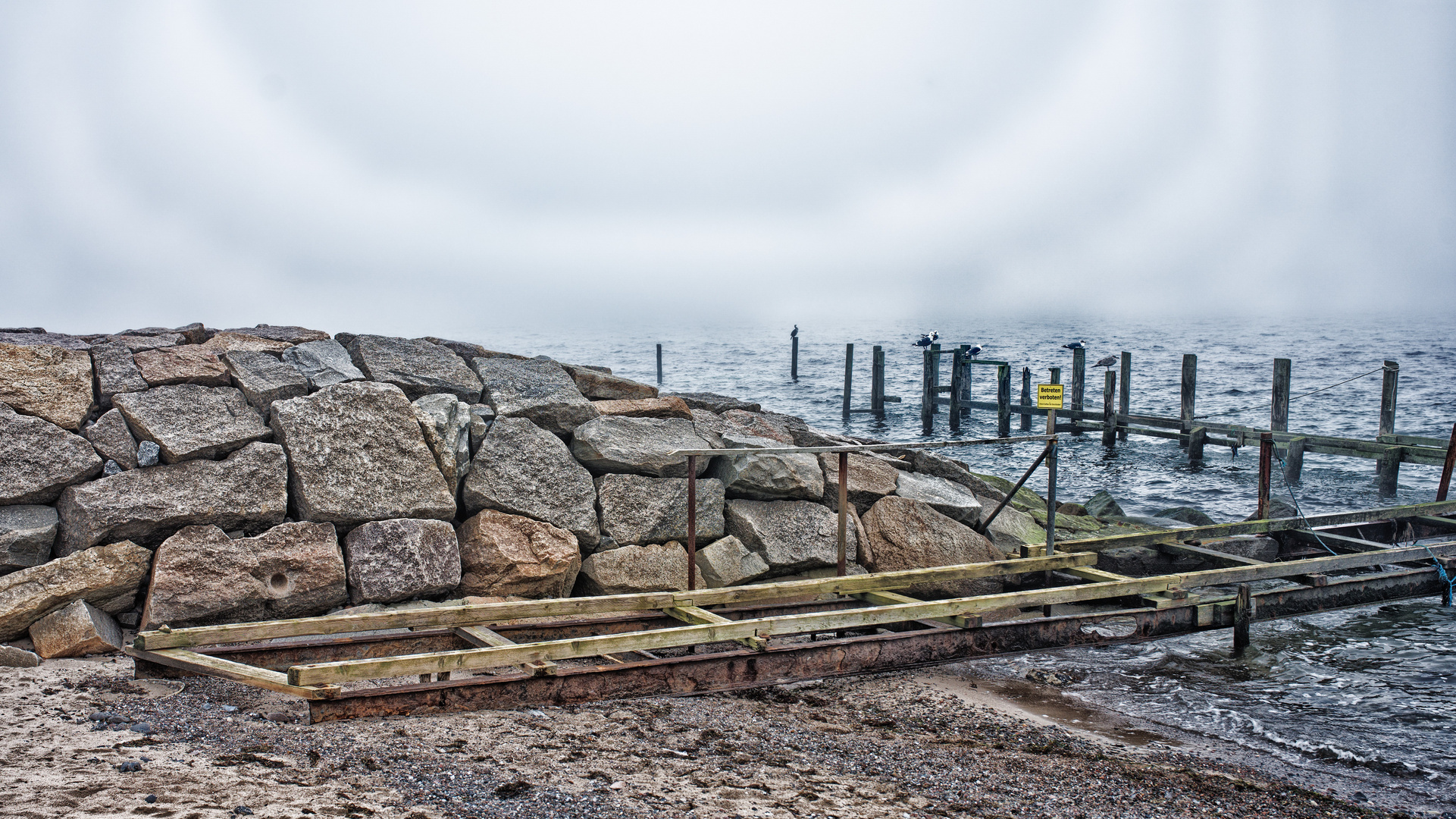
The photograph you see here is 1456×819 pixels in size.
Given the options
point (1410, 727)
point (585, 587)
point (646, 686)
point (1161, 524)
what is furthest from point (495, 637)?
point (1161, 524)

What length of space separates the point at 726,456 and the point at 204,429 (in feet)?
13.2

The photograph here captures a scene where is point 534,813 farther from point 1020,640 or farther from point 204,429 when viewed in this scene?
point 204,429

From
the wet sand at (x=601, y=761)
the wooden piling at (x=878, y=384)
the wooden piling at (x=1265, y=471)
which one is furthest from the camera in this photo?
the wooden piling at (x=878, y=384)

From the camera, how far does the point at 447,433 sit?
7383 millimetres

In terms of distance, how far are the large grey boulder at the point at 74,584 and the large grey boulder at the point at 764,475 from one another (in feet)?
14.2

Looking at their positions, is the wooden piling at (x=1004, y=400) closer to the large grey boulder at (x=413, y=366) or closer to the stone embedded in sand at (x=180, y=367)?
the large grey boulder at (x=413, y=366)

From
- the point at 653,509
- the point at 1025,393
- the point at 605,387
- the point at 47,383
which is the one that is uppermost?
the point at 47,383

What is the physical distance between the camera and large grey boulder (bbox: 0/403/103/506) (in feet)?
20.4

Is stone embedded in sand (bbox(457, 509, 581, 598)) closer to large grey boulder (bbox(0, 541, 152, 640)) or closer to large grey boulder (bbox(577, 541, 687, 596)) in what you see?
large grey boulder (bbox(577, 541, 687, 596))

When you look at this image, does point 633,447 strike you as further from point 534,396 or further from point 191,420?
point 191,420

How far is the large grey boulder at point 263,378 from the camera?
23.5 feet

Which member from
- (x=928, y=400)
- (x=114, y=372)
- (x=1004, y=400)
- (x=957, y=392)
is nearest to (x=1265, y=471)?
(x=114, y=372)

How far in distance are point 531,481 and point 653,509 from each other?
40.2 inches

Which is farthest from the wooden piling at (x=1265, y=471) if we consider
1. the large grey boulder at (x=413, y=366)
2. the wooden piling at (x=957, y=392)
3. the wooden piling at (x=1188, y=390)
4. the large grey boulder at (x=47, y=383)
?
the wooden piling at (x=957, y=392)
